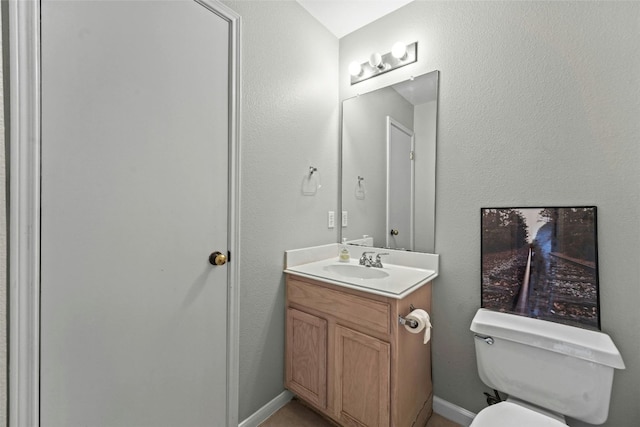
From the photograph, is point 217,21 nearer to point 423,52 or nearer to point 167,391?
point 423,52

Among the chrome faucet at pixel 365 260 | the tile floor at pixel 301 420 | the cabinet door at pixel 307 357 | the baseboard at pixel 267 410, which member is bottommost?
A: the tile floor at pixel 301 420

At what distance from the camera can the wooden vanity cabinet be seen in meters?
1.31

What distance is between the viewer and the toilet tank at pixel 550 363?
1.06 meters

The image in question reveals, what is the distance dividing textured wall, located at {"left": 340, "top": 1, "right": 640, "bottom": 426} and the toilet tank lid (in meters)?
0.13

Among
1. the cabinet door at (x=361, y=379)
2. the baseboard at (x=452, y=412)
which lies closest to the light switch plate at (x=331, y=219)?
the cabinet door at (x=361, y=379)

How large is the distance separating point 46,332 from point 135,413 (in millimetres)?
489

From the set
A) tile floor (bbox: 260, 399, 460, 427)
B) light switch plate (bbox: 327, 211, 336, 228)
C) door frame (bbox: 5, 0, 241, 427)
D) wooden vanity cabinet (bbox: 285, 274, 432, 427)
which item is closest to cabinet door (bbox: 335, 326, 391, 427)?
wooden vanity cabinet (bbox: 285, 274, 432, 427)

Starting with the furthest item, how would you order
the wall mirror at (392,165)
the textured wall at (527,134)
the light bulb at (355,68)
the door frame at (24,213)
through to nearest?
the light bulb at (355,68) < the wall mirror at (392,165) < the textured wall at (527,134) < the door frame at (24,213)

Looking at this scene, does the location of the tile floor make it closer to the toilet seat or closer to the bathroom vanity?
the bathroom vanity

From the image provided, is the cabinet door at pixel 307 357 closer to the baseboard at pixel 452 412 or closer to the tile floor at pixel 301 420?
the tile floor at pixel 301 420

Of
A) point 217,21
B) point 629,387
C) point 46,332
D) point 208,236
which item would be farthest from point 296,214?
point 629,387

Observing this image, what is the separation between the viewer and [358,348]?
1.40 meters

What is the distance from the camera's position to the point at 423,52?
1722 millimetres

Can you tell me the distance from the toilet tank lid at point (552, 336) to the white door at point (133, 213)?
1.30 metres
